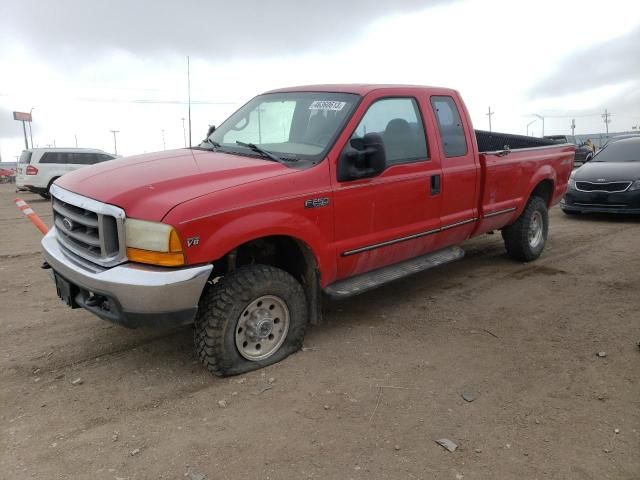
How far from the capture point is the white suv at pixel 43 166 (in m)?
16.7

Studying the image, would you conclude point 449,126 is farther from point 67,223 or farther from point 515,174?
point 67,223

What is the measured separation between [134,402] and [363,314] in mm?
2187

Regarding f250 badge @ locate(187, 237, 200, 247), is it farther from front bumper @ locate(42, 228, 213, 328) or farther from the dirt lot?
the dirt lot

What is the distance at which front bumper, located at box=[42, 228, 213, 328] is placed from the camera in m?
3.08

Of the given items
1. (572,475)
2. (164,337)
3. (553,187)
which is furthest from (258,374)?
(553,187)

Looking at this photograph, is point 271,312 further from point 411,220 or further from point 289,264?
point 411,220

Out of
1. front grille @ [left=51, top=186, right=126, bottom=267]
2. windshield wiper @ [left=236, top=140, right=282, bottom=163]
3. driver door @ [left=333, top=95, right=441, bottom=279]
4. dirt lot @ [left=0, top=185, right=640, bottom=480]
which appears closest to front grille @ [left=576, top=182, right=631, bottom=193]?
dirt lot @ [left=0, top=185, right=640, bottom=480]

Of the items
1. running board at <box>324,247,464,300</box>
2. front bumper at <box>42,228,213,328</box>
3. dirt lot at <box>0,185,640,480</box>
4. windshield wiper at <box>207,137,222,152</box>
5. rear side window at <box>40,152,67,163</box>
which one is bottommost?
dirt lot at <box>0,185,640,480</box>

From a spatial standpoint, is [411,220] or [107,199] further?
[411,220]

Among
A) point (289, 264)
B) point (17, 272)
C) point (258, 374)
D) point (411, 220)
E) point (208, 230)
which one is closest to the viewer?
point (208, 230)

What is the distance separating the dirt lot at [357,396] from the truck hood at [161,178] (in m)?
1.24

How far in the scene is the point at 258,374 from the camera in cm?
361

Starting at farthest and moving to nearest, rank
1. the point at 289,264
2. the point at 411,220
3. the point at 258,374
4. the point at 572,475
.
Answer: the point at 411,220 → the point at 289,264 → the point at 258,374 → the point at 572,475

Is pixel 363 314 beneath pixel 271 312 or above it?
beneath
